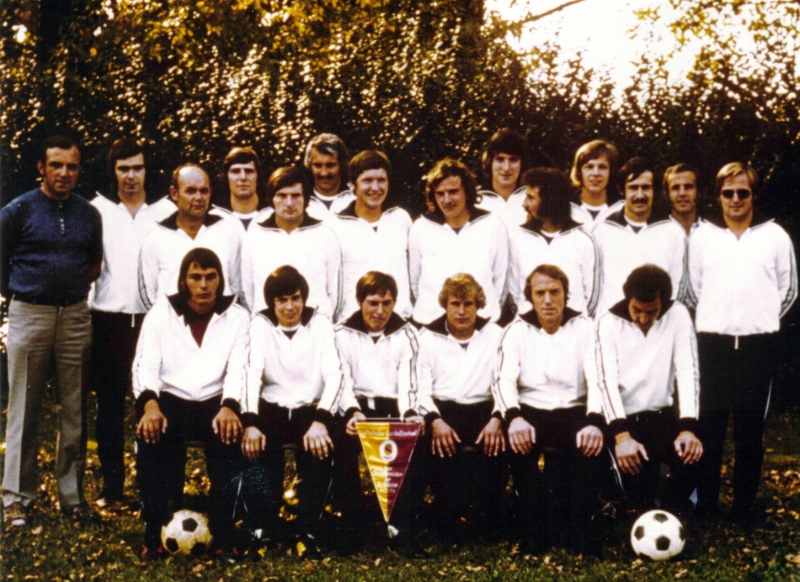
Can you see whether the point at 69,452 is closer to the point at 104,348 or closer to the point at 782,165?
the point at 104,348

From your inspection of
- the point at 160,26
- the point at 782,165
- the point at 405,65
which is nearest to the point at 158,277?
the point at 405,65

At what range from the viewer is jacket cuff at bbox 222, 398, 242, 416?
6426 mm

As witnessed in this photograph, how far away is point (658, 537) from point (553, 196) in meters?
2.40

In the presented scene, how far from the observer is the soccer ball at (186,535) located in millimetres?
6191

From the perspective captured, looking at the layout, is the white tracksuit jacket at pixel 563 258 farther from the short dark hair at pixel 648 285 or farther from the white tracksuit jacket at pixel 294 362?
the white tracksuit jacket at pixel 294 362

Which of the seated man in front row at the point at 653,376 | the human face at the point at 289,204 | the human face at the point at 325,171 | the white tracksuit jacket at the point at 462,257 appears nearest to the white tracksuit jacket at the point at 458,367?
the white tracksuit jacket at the point at 462,257

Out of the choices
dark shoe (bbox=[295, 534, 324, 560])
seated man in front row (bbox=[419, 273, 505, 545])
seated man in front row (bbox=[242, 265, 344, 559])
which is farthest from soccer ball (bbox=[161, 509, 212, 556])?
seated man in front row (bbox=[419, 273, 505, 545])

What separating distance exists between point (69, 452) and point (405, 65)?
404 centimetres

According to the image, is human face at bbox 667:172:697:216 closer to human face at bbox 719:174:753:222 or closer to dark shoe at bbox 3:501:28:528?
human face at bbox 719:174:753:222

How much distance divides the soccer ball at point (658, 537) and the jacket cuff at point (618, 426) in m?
0.54

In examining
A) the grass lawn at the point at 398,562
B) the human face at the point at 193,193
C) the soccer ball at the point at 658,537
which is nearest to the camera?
the grass lawn at the point at 398,562

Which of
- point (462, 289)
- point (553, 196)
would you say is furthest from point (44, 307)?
point (553, 196)

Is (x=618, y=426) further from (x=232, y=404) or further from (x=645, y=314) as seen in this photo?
(x=232, y=404)

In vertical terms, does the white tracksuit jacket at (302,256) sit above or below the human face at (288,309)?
above
